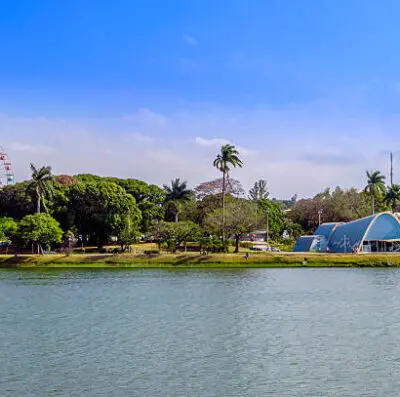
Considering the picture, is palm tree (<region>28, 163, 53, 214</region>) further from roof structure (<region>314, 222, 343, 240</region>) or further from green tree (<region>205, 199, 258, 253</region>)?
roof structure (<region>314, 222, 343, 240</region>)

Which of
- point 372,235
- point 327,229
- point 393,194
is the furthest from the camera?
point 393,194

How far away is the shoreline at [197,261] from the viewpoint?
82.5 meters

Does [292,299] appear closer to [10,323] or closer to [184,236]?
[10,323]

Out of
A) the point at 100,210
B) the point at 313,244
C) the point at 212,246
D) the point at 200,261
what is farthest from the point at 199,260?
the point at 100,210

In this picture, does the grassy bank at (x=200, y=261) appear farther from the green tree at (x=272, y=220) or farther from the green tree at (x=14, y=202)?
the green tree at (x=272, y=220)

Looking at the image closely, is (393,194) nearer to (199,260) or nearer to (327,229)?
(327,229)

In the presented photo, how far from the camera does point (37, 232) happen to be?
88.0m

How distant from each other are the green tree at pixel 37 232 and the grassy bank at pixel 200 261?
11.5 feet

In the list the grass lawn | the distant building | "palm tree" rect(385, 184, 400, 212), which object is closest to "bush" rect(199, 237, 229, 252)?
the grass lawn

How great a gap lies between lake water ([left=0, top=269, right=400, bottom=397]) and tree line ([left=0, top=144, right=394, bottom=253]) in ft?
115

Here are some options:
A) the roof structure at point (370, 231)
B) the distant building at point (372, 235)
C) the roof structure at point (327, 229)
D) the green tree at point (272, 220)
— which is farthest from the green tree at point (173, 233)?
the green tree at point (272, 220)

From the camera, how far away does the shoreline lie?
8250 cm

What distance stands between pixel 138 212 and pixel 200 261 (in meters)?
27.4

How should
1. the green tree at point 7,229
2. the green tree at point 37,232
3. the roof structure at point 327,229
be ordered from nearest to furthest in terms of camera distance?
the green tree at point 37,232, the green tree at point 7,229, the roof structure at point 327,229
